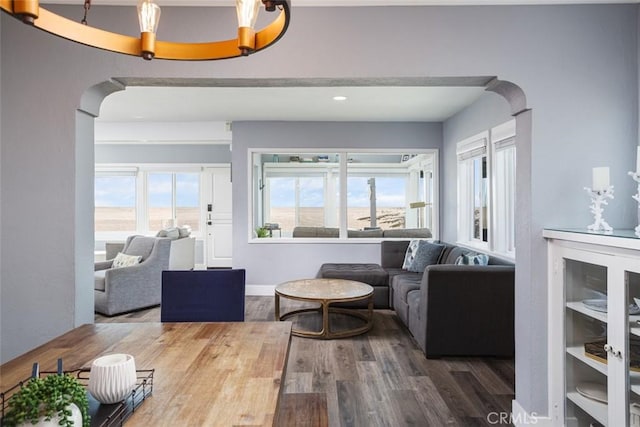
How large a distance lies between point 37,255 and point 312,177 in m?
4.23

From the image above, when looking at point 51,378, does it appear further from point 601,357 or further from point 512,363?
point 512,363

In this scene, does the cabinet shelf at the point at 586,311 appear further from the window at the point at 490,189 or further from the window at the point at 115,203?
the window at the point at 115,203

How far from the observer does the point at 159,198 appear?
26.8ft

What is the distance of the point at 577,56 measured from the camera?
215 cm

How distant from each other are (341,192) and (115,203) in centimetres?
519

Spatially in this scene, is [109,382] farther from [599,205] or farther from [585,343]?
[599,205]

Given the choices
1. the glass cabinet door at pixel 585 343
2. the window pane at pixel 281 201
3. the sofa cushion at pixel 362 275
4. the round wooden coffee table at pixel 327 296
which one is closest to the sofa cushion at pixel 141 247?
the window pane at pixel 281 201

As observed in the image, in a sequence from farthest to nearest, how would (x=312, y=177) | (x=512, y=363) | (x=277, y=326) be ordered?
1. (x=312, y=177)
2. (x=512, y=363)
3. (x=277, y=326)

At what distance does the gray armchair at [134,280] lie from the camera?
14.8ft

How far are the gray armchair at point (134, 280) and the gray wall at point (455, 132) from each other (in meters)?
3.89

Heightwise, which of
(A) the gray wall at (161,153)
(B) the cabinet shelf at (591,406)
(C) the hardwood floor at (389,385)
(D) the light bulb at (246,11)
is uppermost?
(A) the gray wall at (161,153)

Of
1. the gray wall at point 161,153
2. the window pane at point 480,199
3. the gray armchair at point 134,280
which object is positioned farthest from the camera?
the gray wall at point 161,153

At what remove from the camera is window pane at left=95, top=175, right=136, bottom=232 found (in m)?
8.11

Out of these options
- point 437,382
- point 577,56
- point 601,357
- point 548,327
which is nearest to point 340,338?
point 437,382
